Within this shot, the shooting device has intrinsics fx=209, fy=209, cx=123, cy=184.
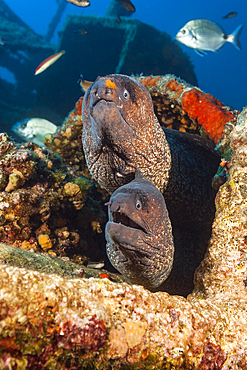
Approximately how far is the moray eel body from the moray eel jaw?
34 centimetres

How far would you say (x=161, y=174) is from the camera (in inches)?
97.3

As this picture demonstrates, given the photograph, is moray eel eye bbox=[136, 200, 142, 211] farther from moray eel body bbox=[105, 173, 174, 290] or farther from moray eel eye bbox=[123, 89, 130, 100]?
moray eel eye bbox=[123, 89, 130, 100]

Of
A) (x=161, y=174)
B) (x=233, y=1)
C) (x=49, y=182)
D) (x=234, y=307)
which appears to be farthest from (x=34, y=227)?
(x=233, y=1)

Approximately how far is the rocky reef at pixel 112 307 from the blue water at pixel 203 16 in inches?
3626

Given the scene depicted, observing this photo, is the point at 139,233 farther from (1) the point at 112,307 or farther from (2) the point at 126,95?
(2) the point at 126,95

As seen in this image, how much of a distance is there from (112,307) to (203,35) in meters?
8.80

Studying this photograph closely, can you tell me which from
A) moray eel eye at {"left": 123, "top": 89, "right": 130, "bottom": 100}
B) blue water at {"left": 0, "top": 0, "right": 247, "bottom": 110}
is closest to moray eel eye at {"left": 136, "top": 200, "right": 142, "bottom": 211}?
moray eel eye at {"left": 123, "top": 89, "right": 130, "bottom": 100}

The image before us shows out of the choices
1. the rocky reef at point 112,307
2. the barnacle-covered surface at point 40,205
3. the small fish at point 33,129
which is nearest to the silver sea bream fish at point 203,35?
the rocky reef at point 112,307

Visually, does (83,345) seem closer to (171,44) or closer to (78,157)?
(78,157)

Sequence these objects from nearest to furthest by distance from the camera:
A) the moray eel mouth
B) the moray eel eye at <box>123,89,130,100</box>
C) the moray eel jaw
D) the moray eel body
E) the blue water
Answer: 1. the moray eel body
2. the moray eel mouth
3. the moray eel jaw
4. the moray eel eye at <box>123,89,130,100</box>
5. the blue water

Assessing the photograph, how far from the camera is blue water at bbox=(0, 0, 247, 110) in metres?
86.5

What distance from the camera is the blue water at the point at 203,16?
86500mm

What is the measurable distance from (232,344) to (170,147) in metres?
2.03

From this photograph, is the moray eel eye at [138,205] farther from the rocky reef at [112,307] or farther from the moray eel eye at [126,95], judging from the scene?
the moray eel eye at [126,95]
